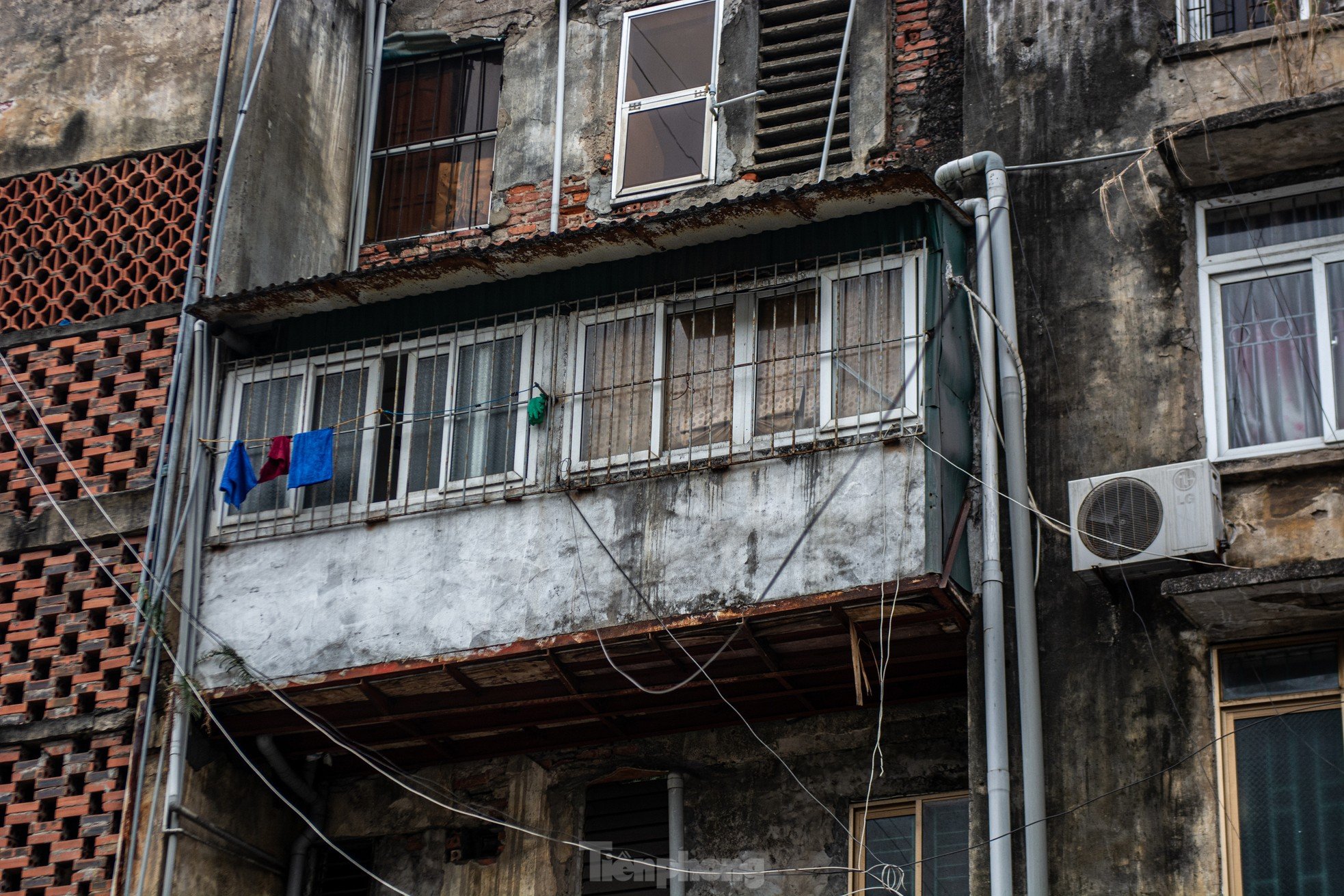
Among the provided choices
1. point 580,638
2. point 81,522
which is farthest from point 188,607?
point 580,638

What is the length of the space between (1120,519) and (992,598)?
2.82 ft

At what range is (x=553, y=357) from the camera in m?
12.7

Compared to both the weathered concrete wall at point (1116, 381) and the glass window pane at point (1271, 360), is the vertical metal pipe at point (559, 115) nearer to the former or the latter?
the weathered concrete wall at point (1116, 381)

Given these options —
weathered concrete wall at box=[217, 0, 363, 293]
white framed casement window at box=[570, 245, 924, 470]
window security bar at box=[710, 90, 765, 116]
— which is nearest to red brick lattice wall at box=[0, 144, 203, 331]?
weathered concrete wall at box=[217, 0, 363, 293]

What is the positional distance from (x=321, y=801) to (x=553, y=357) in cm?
361

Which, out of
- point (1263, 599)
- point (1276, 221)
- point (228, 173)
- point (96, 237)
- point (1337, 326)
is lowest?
point (1263, 599)

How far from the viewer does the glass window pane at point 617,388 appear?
12.3 metres

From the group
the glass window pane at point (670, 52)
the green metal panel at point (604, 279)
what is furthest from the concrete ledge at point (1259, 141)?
the glass window pane at point (670, 52)

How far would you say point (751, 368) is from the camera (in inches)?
478

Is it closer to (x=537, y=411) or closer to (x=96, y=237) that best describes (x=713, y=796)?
(x=537, y=411)

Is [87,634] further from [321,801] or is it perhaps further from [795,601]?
[795,601]

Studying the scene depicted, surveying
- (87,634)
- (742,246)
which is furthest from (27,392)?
(742,246)

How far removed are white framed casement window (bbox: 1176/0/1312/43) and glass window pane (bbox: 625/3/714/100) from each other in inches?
148

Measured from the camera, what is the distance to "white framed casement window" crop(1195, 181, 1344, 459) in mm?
11109
